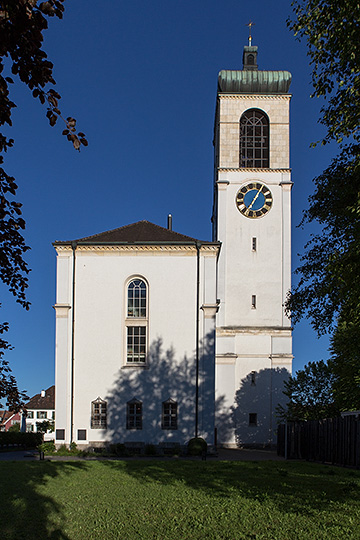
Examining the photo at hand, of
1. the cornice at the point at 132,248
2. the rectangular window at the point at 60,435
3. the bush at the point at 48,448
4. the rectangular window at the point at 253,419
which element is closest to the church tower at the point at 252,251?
the rectangular window at the point at 253,419

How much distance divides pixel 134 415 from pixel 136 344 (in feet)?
12.1

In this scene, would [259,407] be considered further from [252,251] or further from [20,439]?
[20,439]

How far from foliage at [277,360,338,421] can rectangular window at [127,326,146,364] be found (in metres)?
8.58

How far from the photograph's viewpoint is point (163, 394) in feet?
104

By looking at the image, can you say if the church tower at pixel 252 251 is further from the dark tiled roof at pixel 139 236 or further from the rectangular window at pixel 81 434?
the rectangular window at pixel 81 434

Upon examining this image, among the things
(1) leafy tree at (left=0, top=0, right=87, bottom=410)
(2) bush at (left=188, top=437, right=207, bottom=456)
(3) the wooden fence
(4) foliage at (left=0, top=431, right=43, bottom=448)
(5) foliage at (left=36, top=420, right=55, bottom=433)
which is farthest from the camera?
(5) foliage at (left=36, top=420, right=55, bottom=433)

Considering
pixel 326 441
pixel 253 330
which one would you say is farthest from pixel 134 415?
pixel 253 330

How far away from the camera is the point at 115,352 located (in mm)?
32438

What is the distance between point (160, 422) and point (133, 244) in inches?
376

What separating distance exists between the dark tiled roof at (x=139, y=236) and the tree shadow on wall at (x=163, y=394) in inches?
224

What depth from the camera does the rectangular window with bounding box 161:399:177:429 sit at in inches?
1242

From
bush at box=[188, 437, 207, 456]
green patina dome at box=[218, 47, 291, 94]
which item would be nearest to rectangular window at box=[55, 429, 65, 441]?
bush at box=[188, 437, 207, 456]

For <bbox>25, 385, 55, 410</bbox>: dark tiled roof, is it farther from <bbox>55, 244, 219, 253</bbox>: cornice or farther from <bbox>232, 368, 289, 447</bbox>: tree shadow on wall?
<bbox>55, 244, 219, 253</bbox>: cornice

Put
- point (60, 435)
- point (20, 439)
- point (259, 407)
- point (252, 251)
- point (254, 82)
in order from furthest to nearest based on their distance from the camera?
1. point (254, 82)
2. point (252, 251)
3. point (259, 407)
4. point (20, 439)
5. point (60, 435)
